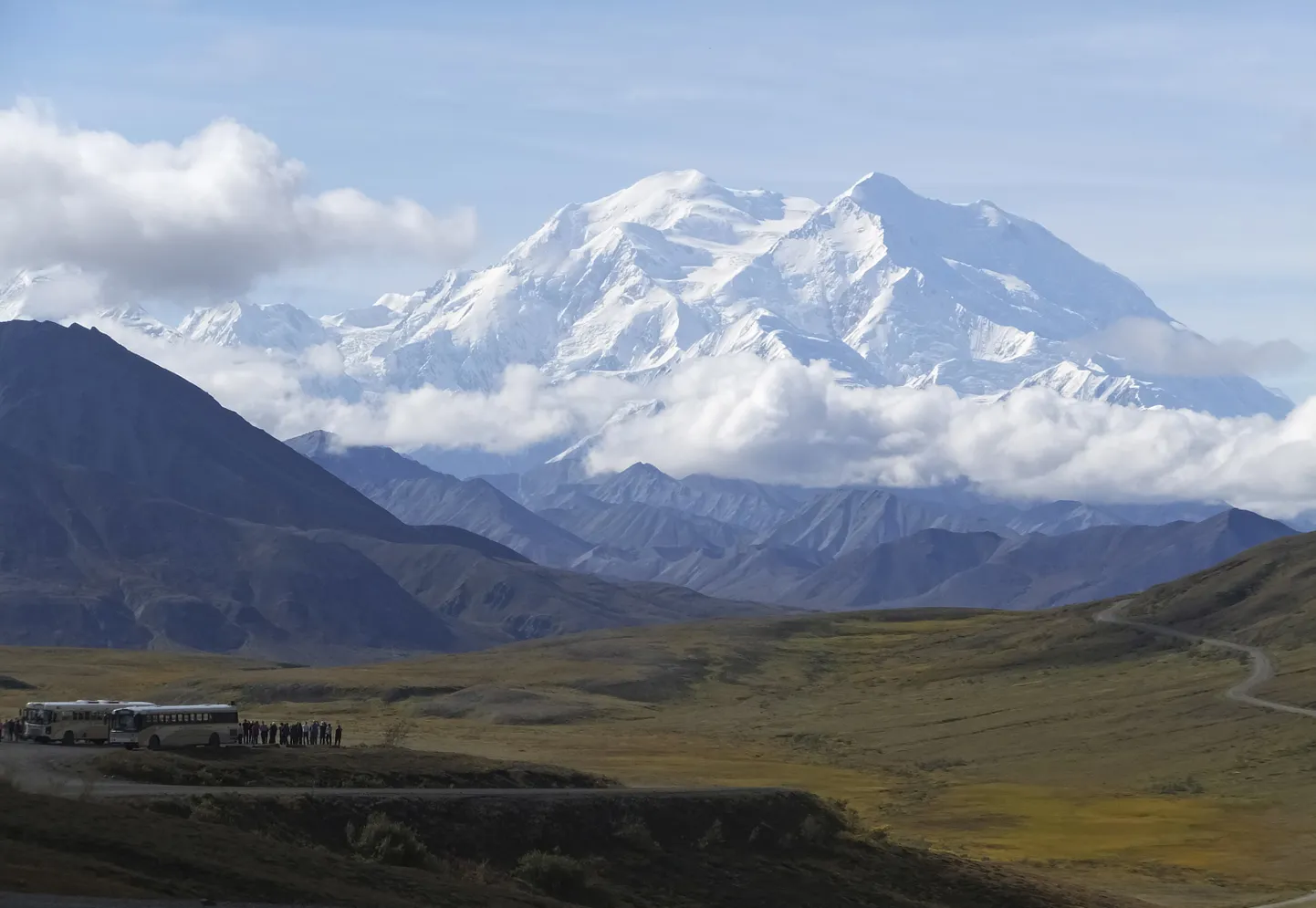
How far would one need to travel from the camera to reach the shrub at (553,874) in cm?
5559

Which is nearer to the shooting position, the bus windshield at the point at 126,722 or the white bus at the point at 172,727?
the white bus at the point at 172,727

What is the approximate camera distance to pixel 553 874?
184 ft

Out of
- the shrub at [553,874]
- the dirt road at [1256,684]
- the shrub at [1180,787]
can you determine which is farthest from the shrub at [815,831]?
the dirt road at [1256,684]

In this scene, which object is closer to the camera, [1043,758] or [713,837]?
[713,837]

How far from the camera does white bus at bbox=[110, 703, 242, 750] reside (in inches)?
2805

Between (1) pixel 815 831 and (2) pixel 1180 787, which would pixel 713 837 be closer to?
(1) pixel 815 831

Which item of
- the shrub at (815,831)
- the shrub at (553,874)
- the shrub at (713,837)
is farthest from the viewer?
the shrub at (815,831)

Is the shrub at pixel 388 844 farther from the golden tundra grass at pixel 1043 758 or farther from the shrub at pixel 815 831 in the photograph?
the golden tundra grass at pixel 1043 758

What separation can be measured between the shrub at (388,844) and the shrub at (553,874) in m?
3.51

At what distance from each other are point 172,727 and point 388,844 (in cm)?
2222

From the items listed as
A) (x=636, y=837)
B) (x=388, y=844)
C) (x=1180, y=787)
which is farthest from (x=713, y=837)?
(x=1180, y=787)

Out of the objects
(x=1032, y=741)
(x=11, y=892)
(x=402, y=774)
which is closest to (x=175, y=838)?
(x=11, y=892)

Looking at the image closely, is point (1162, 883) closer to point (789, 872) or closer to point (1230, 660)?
point (789, 872)

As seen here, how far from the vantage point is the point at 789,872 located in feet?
218
